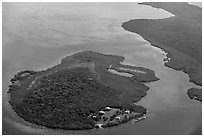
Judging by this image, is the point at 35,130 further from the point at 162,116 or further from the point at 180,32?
the point at 180,32

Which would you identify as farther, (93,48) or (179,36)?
(179,36)

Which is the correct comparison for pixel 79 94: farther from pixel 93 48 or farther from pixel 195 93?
pixel 93 48

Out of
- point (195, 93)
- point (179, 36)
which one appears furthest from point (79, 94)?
point (179, 36)

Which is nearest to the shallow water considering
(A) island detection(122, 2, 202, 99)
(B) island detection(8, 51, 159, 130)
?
(B) island detection(8, 51, 159, 130)

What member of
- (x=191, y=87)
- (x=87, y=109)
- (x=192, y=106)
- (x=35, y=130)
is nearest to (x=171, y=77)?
(x=191, y=87)

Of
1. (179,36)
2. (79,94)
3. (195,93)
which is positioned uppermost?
(179,36)

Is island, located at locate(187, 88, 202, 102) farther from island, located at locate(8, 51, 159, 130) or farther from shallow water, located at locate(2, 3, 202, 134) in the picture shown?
island, located at locate(8, 51, 159, 130)
